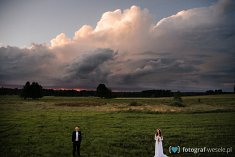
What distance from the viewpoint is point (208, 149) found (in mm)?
21594

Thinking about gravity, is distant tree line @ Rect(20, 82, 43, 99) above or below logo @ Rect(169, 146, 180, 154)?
above

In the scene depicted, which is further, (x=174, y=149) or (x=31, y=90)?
(x=31, y=90)

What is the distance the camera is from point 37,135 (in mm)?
29453

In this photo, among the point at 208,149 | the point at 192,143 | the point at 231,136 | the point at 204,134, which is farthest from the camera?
the point at 204,134

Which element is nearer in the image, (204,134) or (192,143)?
(192,143)

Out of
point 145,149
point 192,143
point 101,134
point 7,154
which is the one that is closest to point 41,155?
point 7,154

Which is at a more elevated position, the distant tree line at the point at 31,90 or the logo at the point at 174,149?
the distant tree line at the point at 31,90

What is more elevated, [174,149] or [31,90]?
[31,90]

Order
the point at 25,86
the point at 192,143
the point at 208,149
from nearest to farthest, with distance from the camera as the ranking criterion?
the point at 208,149
the point at 192,143
the point at 25,86

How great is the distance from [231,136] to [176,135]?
582 centimetres

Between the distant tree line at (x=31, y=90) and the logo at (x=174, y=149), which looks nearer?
the logo at (x=174, y=149)

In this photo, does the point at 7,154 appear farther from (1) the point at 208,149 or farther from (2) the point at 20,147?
(1) the point at 208,149

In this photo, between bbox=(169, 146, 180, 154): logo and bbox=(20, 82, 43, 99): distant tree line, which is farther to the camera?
bbox=(20, 82, 43, 99): distant tree line

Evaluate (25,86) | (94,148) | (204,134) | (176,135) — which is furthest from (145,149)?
(25,86)
